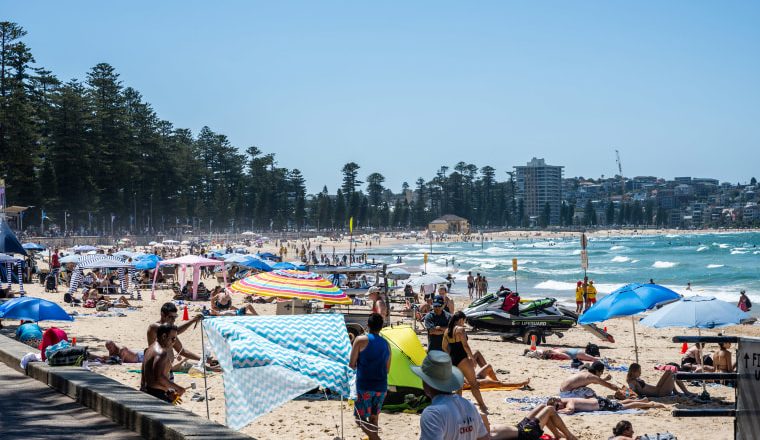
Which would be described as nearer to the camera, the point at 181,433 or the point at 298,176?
the point at 181,433

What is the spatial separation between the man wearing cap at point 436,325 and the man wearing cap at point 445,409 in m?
5.40

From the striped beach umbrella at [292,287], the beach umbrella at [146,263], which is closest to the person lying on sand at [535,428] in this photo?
the striped beach umbrella at [292,287]

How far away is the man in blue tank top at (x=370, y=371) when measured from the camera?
23.5 feet

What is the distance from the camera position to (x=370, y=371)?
23.7 feet

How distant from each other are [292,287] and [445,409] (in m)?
9.10

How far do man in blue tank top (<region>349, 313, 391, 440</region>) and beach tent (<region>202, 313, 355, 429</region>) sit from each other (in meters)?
0.12

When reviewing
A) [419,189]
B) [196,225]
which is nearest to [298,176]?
[196,225]

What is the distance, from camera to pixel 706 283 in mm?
52719

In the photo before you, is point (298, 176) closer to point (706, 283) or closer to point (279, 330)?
point (706, 283)

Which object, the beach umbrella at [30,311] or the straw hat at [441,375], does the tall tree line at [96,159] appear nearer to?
the beach umbrella at [30,311]

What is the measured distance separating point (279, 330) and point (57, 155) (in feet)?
218

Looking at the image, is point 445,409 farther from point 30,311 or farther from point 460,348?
point 30,311

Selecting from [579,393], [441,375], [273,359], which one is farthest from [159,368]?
[579,393]

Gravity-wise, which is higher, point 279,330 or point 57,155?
point 57,155
